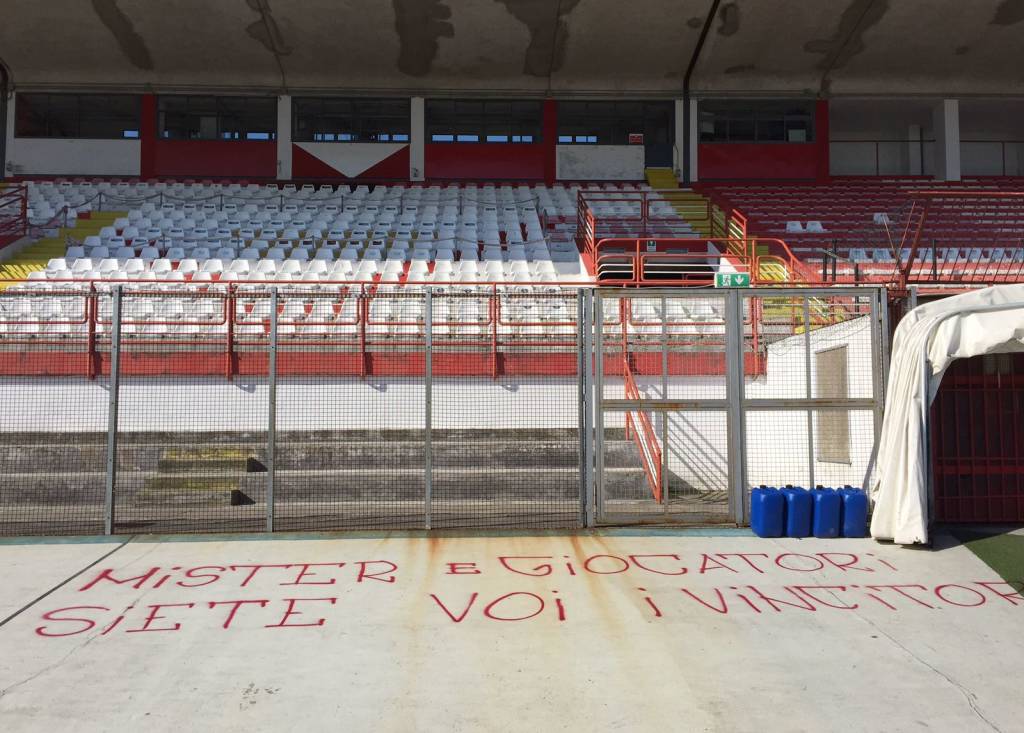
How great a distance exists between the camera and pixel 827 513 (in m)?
7.31

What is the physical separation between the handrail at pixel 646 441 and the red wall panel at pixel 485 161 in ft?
49.1

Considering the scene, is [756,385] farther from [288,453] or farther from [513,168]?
[513,168]

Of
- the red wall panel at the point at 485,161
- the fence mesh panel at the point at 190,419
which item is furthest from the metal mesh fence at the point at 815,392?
the red wall panel at the point at 485,161

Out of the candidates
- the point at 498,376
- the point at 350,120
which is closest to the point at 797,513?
the point at 498,376

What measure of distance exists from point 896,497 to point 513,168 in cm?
1852

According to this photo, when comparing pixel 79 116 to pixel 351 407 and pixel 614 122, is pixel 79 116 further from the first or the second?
pixel 351 407

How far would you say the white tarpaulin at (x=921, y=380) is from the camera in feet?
21.7

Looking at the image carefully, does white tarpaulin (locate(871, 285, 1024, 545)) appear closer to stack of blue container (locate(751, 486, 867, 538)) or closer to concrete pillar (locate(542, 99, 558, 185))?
stack of blue container (locate(751, 486, 867, 538))

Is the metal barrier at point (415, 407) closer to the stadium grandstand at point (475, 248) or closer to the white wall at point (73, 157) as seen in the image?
the stadium grandstand at point (475, 248)

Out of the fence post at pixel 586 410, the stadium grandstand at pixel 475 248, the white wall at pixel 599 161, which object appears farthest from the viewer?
the white wall at pixel 599 161

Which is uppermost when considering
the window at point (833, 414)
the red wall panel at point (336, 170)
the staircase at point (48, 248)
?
the red wall panel at point (336, 170)

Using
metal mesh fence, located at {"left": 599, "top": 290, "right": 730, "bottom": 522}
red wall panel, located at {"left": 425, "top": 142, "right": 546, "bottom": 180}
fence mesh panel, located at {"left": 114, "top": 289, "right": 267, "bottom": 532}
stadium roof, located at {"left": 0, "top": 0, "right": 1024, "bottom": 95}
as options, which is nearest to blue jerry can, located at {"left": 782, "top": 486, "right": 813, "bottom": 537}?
metal mesh fence, located at {"left": 599, "top": 290, "right": 730, "bottom": 522}

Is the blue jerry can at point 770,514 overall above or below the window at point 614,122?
below

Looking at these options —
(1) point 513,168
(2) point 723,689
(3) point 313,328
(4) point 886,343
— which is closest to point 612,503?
(4) point 886,343
